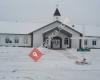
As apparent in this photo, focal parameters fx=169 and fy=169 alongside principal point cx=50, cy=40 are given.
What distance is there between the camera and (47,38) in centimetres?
3216

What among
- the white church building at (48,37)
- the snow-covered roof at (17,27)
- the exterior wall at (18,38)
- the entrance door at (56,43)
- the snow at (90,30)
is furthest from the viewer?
the snow at (90,30)

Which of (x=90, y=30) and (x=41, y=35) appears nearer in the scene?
(x=41, y=35)

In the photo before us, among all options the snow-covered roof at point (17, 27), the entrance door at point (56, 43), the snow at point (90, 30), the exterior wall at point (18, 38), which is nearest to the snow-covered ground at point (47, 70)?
the entrance door at point (56, 43)

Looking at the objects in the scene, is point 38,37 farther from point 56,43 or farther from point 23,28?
point 23,28

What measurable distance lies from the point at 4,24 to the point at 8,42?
5.22 meters

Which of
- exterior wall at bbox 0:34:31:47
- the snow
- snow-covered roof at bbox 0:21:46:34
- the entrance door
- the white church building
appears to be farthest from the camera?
the snow

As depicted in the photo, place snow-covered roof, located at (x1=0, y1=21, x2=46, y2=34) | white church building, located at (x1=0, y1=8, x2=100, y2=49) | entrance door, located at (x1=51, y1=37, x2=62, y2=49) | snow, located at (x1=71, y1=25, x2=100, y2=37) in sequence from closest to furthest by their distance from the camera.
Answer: white church building, located at (x1=0, y1=8, x2=100, y2=49)
entrance door, located at (x1=51, y1=37, x2=62, y2=49)
snow-covered roof, located at (x1=0, y1=21, x2=46, y2=34)
snow, located at (x1=71, y1=25, x2=100, y2=37)

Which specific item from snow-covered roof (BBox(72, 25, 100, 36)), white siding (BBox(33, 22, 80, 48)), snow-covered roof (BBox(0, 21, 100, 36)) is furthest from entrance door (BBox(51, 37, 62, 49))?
snow-covered roof (BBox(72, 25, 100, 36))

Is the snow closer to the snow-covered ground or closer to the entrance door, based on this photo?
the entrance door

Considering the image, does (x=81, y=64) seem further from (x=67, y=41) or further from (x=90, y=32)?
(x=90, y=32)

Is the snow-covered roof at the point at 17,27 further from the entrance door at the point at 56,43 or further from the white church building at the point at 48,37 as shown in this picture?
the entrance door at the point at 56,43

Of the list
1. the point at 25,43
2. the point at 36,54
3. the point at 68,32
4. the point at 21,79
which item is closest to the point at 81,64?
the point at 36,54

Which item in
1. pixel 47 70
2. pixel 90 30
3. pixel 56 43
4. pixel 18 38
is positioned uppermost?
pixel 90 30

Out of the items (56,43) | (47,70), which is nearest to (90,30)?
(56,43)
